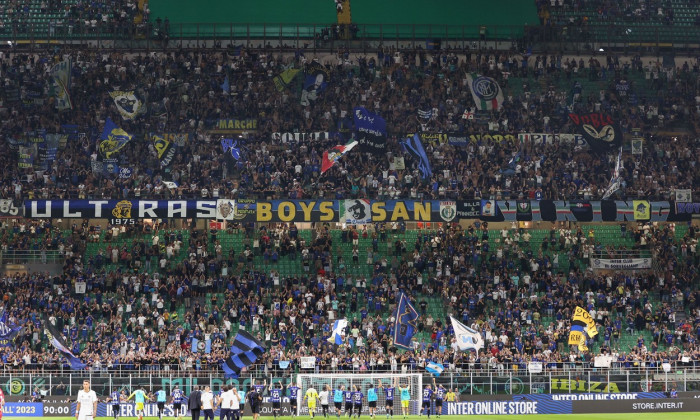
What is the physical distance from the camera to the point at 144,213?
199 feet

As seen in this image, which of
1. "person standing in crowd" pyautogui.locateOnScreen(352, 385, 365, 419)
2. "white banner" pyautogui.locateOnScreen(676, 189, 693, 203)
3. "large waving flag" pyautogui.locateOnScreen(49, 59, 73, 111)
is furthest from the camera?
"large waving flag" pyautogui.locateOnScreen(49, 59, 73, 111)

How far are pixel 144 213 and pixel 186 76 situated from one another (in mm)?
12917

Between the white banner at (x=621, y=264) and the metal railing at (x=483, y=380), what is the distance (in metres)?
13.7

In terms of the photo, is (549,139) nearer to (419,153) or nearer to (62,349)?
(419,153)

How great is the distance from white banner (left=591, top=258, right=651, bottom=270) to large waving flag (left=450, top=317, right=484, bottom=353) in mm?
14988

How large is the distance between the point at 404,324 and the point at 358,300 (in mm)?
8685

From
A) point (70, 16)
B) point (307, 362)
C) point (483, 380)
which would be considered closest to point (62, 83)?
point (70, 16)

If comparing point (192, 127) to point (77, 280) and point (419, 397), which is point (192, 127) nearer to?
point (77, 280)

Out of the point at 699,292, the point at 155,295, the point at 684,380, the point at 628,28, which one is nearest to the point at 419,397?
the point at 684,380

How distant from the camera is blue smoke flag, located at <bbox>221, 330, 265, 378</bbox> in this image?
148 feet

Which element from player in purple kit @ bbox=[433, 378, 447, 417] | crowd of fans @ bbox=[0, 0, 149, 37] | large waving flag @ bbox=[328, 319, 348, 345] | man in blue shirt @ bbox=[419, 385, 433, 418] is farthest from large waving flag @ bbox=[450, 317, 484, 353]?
crowd of fans @ bbox=[0, 0, 149, 37]

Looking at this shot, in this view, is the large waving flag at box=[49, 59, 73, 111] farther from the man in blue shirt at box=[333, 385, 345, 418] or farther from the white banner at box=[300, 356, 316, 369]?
the man in blue shirt at box=[333, 385, 345, 418]

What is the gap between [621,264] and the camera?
207 feet

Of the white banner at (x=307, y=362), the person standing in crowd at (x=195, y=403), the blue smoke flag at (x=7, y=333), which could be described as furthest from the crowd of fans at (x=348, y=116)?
the person standing in crowd at (x=195, y=403)
